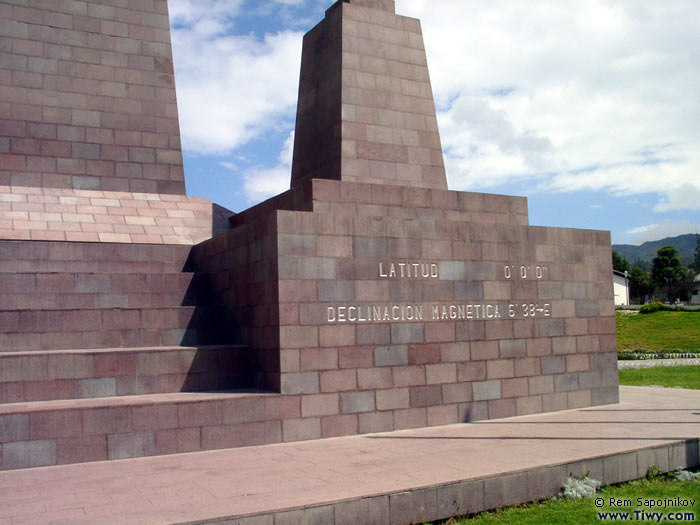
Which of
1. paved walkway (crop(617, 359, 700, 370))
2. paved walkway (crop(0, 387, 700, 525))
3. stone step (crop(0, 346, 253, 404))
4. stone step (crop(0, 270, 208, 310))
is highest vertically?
stone step (crop(0, 270, 208, 310))

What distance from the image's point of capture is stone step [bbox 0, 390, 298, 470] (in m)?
7.98

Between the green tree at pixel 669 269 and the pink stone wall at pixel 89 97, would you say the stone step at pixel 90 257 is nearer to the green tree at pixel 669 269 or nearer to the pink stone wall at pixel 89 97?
the pink stone wall at pixel 89 97

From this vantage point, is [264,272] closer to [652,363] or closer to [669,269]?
[652,363]

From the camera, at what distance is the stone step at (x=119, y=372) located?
9047mm

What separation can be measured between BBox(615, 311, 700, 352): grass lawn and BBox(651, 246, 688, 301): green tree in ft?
162

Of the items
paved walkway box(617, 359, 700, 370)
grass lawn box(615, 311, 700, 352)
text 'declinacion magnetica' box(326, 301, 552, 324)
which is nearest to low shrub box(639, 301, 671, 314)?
grass lawn box(615, 311, 700, 352)

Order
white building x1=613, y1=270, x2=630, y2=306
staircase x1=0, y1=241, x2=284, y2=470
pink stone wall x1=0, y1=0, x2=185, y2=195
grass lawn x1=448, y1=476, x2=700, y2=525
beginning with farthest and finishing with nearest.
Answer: white building x1=613, y1=270, x2=630, y2=306 < pink stone wall x1=0, y1=0, x2=185, y2=195 < staircase x1=0, y1=241, x2=284, y2=470 < grass lawn x1=448, y1=476, x2=700, y2=525

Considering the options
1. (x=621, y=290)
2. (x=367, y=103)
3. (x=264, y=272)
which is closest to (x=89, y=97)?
(x=367, y=103)

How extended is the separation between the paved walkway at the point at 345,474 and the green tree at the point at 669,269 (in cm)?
9413

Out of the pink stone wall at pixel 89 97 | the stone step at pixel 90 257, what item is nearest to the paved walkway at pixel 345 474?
the stone step at pixel 90 257

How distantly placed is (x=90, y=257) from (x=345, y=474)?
769 cm

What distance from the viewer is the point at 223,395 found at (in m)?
9.27

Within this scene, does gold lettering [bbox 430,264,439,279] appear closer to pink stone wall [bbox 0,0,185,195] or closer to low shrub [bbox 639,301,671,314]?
pink stone wall [bbox 0,0,185,195]

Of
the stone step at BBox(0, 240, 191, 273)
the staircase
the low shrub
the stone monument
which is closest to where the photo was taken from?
the staircase
